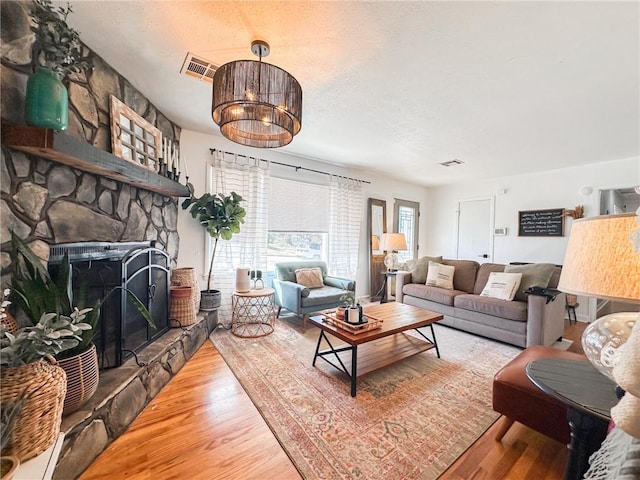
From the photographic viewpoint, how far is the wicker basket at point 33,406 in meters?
0.99

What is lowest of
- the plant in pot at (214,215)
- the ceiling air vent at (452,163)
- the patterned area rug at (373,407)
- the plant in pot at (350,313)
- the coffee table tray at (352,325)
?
the patterned area rug at (373,407)

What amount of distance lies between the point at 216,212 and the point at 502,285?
3.62 m

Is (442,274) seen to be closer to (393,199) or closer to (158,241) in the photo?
(393,199)

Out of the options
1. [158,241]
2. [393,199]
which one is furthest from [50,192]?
[393,199]

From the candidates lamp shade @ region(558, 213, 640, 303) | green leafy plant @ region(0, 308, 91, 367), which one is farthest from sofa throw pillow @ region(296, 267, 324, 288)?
lamp shade @ region(558, 213, 640, 303)

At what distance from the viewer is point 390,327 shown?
2268mm

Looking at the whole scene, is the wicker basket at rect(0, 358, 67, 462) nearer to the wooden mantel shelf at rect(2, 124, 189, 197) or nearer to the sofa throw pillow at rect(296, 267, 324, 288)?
the wooden mantel shelf at rect(2, 124, 189, 197)

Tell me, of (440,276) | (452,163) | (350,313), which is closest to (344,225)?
(440,276)

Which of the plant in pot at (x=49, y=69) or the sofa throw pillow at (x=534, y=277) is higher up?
the plant in pot at (x=49, y=69)

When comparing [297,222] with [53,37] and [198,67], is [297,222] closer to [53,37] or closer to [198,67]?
[198,67]

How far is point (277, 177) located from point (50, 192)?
2.63 metres

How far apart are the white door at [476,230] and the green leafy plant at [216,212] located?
185 inches

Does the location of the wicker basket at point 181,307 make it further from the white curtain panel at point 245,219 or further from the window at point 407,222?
the window at point 407,222

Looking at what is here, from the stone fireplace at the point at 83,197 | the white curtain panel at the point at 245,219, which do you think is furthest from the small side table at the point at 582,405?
the white curtain panel at the point at 245,219
